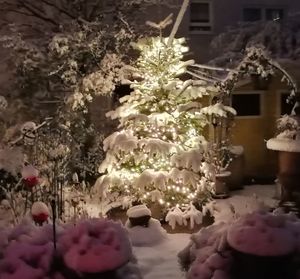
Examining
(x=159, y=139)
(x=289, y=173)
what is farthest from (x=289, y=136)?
(x=159, y=139)

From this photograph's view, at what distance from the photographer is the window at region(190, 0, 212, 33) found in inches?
686

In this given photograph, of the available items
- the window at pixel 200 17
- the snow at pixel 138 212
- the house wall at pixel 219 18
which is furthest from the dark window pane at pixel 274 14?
the snow at pixel 138 212

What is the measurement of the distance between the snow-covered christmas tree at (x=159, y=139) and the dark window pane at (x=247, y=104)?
4090 mm

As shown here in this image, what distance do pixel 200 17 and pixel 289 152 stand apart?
304 inches

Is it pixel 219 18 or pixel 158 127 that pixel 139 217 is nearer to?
pixel 158 127

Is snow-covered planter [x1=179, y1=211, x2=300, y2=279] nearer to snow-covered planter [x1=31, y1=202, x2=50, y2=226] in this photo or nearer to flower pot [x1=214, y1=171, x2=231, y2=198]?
snow-covered planter [x1=31, y1=202, x2=50, y2=226]

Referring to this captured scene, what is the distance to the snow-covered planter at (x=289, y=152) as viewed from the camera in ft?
35.6

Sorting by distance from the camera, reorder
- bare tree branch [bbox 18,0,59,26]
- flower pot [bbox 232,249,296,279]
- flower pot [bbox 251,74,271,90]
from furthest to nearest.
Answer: bare tree branch [bbox 18,0,59,26] → flower pot [bbox 251,74,271,90] → flower pot [bbox 232,249,296,279]

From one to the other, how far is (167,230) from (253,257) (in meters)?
5.12

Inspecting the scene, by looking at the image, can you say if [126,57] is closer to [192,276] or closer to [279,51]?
[279,51]

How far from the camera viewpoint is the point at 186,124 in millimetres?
11023

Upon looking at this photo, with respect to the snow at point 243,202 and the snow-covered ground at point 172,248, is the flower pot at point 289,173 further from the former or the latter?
the snow-covered ground at point 172,248

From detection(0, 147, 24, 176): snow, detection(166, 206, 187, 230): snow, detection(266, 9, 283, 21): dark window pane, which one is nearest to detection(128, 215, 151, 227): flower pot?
detection(166, 206, 187, 230): snow

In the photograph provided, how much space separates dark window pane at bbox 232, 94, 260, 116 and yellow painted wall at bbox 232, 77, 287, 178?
0.12 m
